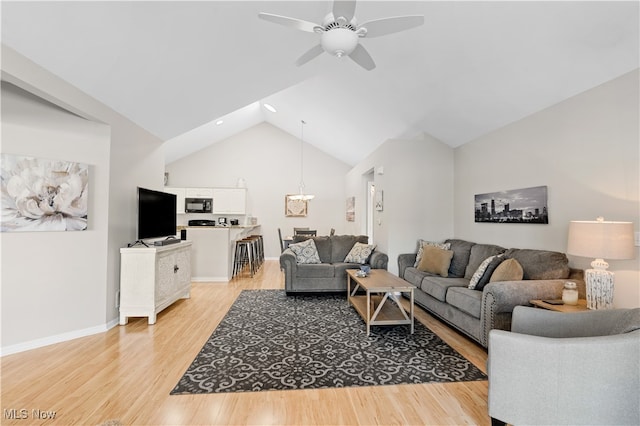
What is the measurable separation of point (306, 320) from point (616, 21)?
12.7 feet

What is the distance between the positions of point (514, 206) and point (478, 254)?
0.75 metres

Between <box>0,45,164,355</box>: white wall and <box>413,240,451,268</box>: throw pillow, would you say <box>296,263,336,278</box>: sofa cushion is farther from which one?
<box>0,45,164,355</box>: white wall

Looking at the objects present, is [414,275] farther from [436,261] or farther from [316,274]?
[316,274]

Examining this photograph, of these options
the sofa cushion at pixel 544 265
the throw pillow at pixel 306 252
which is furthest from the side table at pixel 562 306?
the throw pillow at pixel 306 252

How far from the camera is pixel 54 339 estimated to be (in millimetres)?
2941

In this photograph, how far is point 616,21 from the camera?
2.17 metres

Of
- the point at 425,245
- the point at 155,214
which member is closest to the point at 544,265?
the point at 425,245

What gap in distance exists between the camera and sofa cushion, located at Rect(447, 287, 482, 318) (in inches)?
113

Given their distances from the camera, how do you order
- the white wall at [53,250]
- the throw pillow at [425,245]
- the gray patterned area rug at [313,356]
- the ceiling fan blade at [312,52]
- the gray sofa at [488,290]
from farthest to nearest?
the throw pillow at [425,245] < the white wall at [53,250] < the gray sofa at [488,290] < the ceiling fan blade at [312,52] < the gray patterned area rug at [313,356]

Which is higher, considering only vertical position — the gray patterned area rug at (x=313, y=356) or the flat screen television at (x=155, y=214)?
the flat screen television at (x=155, y=214)

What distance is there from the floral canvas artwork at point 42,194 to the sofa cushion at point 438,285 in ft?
13.1

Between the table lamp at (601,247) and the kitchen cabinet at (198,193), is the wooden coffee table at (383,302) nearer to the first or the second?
the table lamp at (601,247)

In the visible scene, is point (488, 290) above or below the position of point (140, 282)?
above

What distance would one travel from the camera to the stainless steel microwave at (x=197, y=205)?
27.0ft
